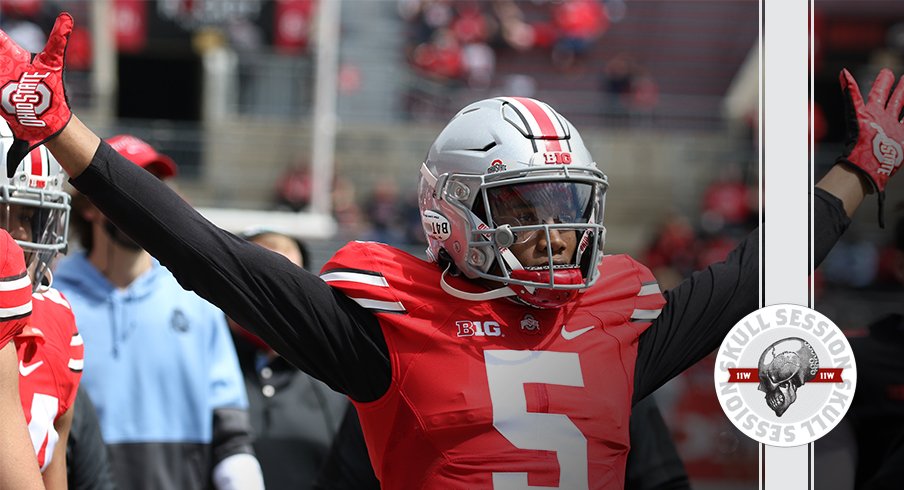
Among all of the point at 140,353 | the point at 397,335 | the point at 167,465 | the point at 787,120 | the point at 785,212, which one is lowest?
the point at 167,465

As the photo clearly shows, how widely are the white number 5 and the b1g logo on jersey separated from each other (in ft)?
0.12

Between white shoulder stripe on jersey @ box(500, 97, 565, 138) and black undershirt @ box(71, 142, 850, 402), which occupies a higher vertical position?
white shoulder stripe on jersey @ box(500, 97, 565, 138)

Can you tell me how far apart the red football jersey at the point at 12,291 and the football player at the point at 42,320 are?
0.20 metres

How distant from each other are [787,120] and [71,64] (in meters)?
12.1

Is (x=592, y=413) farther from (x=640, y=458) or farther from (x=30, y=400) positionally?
(x=30, y=400)

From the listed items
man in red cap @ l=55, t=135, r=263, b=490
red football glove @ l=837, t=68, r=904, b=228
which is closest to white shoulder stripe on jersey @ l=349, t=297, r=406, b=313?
red football glove @ l=837, t=68, r=904, b=228

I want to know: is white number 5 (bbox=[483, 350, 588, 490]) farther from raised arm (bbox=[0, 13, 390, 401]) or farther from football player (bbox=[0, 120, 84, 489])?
football player (bbox=[0, 120, 84, 489])

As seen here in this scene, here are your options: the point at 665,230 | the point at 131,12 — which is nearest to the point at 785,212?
the point at 665,230

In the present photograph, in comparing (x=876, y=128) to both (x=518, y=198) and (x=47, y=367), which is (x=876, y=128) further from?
(x=47, y=367)

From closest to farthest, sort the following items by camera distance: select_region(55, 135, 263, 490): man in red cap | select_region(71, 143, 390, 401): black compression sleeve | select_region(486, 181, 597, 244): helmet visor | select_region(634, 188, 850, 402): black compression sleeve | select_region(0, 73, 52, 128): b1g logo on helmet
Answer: select_region(0, 73, 52, 128): b1g logo on helmet
select_region(71, 143, 390, 401): black compression sleeve
select_region(486, 181, 597, 244): helmet visor
select_region(634, 188, 850, 402): black compression sleeve
select_region(55, 135, 263, 490): man in red cap

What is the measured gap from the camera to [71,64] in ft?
43.8

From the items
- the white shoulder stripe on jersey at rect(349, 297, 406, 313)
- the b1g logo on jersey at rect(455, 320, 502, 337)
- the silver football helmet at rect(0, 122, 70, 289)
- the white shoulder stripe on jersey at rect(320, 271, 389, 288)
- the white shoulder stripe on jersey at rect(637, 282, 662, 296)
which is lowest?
the b1g logo on jersey at rect(455, 320, 502, 337)

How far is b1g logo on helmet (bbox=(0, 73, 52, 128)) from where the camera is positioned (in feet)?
6.35

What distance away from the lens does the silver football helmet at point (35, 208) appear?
2.36 m
